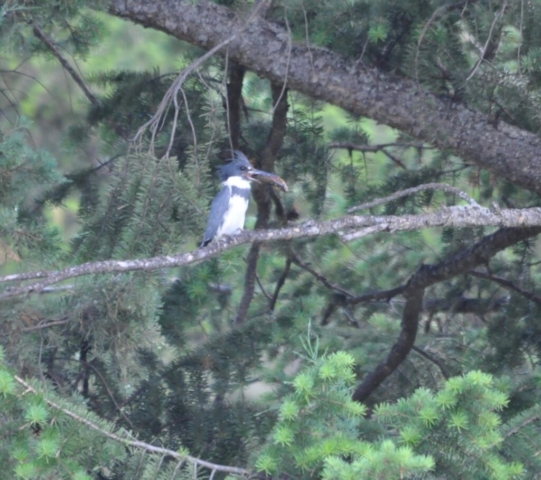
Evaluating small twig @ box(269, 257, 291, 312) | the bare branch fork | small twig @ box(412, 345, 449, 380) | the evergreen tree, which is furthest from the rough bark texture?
small twig @ box(269, 257, 291, 312)

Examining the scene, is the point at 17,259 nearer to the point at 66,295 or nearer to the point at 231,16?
the point at 66,295

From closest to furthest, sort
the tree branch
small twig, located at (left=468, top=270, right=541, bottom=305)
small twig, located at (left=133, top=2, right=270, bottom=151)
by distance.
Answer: small twig, located at (left=133, top=2, right=270, bottom=151)
the tree branch
small twig, located at (left=468, top=270, right=541, bottom=305)

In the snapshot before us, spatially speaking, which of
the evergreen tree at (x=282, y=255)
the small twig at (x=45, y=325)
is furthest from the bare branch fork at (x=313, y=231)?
the small twig at (x=45, y=325)

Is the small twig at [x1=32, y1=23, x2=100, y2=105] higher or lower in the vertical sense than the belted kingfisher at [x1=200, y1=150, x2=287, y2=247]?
higher

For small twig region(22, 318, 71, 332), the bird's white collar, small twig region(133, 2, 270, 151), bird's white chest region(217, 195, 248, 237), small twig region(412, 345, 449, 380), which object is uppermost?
small twig region(133, 2, 270, 151)

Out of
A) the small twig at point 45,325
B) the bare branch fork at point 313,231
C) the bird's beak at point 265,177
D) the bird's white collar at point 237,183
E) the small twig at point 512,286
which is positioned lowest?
the small twig at point 45,325

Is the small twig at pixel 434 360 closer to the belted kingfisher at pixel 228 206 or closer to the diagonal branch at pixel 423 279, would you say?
the diagonal branch at pixel 423 279

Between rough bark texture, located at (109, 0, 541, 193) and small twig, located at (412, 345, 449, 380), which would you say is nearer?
rough bark texture, located at (109, 0, 541, 193)

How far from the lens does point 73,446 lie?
1.98m

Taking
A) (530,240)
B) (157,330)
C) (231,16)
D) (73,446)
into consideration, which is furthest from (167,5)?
(530,240)

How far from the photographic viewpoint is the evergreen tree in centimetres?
195

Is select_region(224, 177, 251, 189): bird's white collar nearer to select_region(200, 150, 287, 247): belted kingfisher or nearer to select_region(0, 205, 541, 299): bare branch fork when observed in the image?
select_region(200, 150, 287, 247): belted kingfisher

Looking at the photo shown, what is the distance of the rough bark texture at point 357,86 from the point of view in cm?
289

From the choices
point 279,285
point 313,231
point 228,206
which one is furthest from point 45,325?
point 279,285
